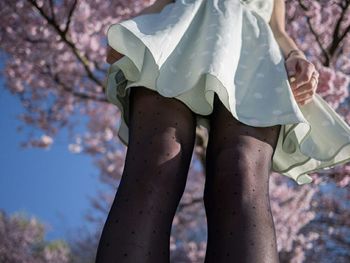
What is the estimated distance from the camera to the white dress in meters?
0.92

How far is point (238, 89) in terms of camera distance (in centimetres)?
96

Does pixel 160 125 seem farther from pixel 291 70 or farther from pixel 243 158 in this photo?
pixel 291 70

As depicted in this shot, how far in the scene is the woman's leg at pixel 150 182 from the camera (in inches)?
30.1

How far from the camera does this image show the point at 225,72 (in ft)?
3.01

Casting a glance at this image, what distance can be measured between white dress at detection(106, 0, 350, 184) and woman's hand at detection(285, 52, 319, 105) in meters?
0.03

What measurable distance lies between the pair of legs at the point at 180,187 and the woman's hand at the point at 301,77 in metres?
0.11

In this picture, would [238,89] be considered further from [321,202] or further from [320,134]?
[321,202]

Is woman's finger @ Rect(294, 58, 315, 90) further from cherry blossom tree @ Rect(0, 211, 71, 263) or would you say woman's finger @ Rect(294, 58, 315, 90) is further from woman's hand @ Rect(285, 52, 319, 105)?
cherry blossom tree @ Rect(0, 211, 71, 263)

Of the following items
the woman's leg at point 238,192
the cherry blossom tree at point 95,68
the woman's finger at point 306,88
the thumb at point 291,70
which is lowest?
the cherry blossom tree at point 95,68

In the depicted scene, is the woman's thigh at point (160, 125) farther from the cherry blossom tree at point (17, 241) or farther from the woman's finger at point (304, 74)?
the cherry blossom tree at point (17, 241)

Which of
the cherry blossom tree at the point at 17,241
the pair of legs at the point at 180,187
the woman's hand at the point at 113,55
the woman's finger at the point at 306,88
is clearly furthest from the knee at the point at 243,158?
the cherry blossom tree at the point at 17,241

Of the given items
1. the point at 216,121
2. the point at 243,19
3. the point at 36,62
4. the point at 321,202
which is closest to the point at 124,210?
the point at 216,121

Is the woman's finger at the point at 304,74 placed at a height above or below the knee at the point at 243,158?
above

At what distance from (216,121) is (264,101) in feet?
0.33
